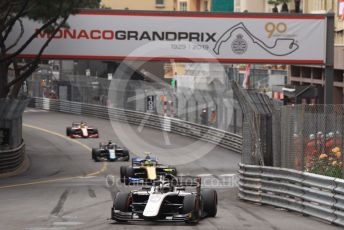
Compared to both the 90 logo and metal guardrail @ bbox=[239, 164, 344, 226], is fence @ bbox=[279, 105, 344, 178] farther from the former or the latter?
the 90 logo

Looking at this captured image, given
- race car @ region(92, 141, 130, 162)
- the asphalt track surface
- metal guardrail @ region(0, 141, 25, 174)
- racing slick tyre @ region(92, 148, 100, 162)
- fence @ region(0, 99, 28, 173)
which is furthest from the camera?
racing slick tyre @ region(92, 148, 100, 162)

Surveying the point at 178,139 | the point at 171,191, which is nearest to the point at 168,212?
the point at 171,191

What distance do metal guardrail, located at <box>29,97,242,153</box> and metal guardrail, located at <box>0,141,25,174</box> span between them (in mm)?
10975

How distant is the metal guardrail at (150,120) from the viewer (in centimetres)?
4491

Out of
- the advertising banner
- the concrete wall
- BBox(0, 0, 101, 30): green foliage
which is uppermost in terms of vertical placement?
the concrete wall

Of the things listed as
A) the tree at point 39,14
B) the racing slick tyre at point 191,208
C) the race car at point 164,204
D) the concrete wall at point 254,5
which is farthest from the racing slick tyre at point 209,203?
the concrete wall at point 254,5

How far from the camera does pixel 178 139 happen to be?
4834 cm

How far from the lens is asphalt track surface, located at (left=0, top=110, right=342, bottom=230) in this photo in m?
17.7

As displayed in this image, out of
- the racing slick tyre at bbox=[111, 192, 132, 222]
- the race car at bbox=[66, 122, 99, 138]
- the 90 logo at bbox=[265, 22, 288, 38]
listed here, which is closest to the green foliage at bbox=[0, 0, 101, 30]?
the 90 logo at bbox=[265, 22, 288, 38]

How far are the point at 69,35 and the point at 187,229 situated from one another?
72.9 ft

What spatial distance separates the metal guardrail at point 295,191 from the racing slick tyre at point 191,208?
2805 mm

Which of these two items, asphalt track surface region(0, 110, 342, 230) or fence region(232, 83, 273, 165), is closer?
asphalt track surface region(0, 110, 342, 230)

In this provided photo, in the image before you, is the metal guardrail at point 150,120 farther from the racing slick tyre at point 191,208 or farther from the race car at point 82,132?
the racing slick tyre at point 191,208

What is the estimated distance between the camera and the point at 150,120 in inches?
2122
